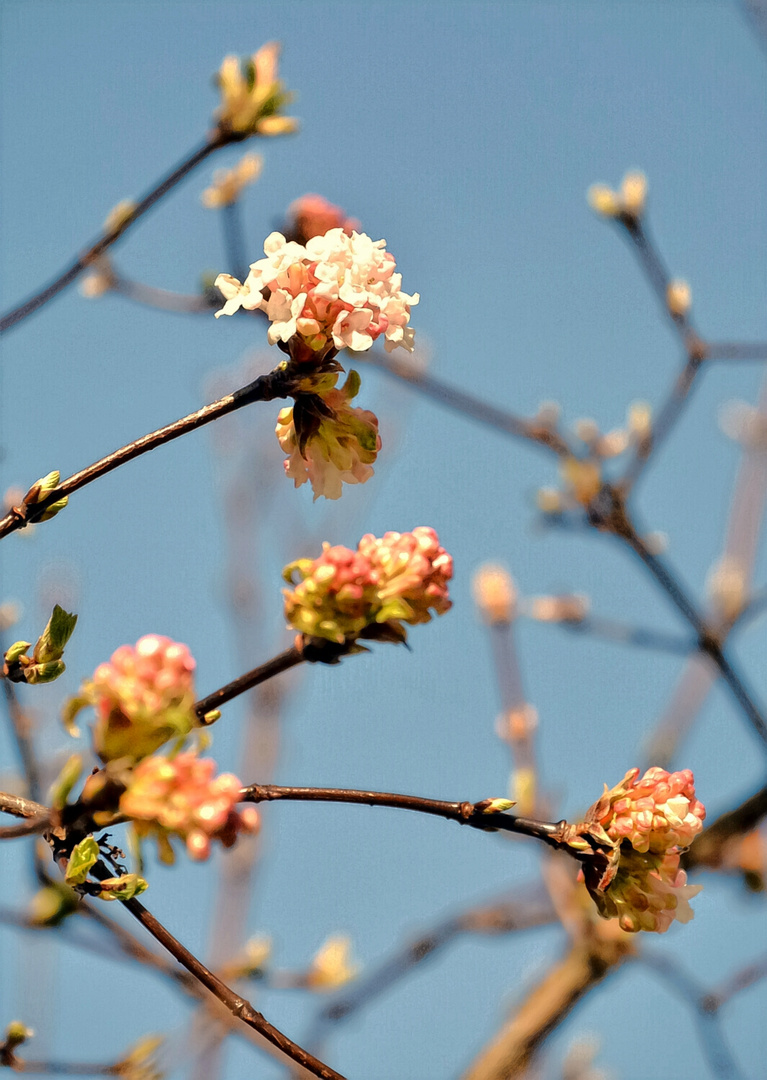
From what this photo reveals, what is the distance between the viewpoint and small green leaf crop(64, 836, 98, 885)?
109cm

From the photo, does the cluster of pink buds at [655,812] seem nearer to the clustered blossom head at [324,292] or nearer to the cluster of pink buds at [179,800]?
the cluster of pink buds at [179,800]

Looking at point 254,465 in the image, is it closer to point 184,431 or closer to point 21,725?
point 21,725

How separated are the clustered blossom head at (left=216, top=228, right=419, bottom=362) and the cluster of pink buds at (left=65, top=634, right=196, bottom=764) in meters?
0.55

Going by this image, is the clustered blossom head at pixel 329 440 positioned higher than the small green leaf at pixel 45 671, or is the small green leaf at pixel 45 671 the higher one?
the clustered blossom head at pixel 329 440

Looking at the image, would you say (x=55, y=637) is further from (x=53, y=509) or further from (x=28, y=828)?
(x=28, y=828)

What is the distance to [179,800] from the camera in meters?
1.04

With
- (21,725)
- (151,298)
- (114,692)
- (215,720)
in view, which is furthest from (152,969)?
(151,298)

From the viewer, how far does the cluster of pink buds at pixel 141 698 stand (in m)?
1.08

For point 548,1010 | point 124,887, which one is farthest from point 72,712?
point 548,1010

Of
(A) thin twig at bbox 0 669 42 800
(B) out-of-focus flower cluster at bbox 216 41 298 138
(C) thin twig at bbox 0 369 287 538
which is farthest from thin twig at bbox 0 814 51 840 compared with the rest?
(B) out-of-focus flower cluster at bbox 216 41 298 138

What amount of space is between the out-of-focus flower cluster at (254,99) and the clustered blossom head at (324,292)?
48.9 inches

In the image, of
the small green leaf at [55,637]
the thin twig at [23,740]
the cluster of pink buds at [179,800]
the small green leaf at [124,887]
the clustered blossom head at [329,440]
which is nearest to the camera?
the cluster of pink buds at [179,800]

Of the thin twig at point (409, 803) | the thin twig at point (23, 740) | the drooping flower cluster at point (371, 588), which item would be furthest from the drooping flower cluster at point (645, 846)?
the thin twig at point (23, 740)

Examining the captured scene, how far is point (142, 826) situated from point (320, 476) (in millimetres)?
670
